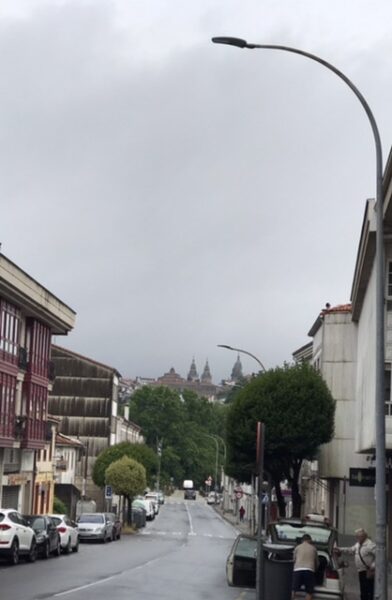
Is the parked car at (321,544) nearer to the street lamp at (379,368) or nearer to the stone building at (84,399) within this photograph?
the street lamp at (379,368)

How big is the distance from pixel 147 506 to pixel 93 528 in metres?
34.5

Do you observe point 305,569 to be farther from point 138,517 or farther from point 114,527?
point 138,517

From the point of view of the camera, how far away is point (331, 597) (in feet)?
76.3

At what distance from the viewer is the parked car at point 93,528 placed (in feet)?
185

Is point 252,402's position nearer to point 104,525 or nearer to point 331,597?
point 104,525

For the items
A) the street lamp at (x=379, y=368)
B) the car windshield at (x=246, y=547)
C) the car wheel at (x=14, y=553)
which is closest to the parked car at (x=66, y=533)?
the car wheel at (x=14, y=553)

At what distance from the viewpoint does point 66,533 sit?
146 feet

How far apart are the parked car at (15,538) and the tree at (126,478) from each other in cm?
3962

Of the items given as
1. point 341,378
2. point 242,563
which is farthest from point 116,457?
point 242,563

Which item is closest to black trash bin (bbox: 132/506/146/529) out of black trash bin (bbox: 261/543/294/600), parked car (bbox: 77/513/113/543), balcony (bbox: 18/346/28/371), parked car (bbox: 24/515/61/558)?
parked car (bbox: 77/513/113/543)

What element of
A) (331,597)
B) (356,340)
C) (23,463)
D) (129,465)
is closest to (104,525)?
(23,463)

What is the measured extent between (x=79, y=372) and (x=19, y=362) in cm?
4633

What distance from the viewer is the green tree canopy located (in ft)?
254

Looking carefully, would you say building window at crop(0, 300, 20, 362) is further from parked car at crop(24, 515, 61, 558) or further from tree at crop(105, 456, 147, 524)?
tree at crop(105, 456, 147, 524)
